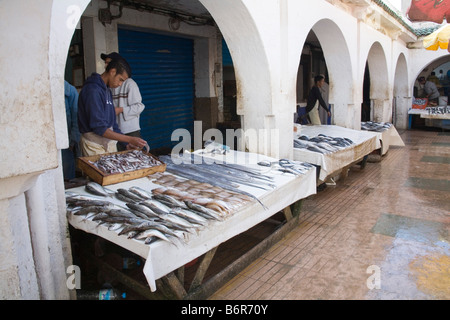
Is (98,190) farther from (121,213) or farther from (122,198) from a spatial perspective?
(121,213)

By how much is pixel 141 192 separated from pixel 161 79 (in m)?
5.83

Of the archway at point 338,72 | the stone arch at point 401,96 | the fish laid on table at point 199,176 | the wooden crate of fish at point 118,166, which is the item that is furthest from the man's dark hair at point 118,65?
the stone arch at point 401,96

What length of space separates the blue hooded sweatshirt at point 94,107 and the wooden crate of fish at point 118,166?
36cm

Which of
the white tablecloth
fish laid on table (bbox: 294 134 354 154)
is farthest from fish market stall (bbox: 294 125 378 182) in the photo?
the white tablecloth

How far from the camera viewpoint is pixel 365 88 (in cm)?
1839

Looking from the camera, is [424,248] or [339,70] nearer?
[424,248]

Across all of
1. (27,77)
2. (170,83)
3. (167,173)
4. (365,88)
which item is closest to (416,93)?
(365,88)

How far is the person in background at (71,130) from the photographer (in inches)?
180

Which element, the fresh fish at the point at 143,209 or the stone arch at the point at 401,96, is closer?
the fresh fish at the point at 143,209

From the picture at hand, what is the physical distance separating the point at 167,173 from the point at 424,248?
3194 mm

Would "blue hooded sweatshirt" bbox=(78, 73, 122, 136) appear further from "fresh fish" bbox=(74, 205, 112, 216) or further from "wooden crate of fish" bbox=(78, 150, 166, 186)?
"fresh fish" bbox=(74, 205, 112, 216)

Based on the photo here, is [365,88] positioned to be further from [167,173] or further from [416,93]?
[167,173]

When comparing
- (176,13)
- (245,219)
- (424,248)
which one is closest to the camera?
(245,219)

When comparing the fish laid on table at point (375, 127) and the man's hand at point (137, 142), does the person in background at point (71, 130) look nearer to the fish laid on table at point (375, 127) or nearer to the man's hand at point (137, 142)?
the man's hand at point (137, 142)
